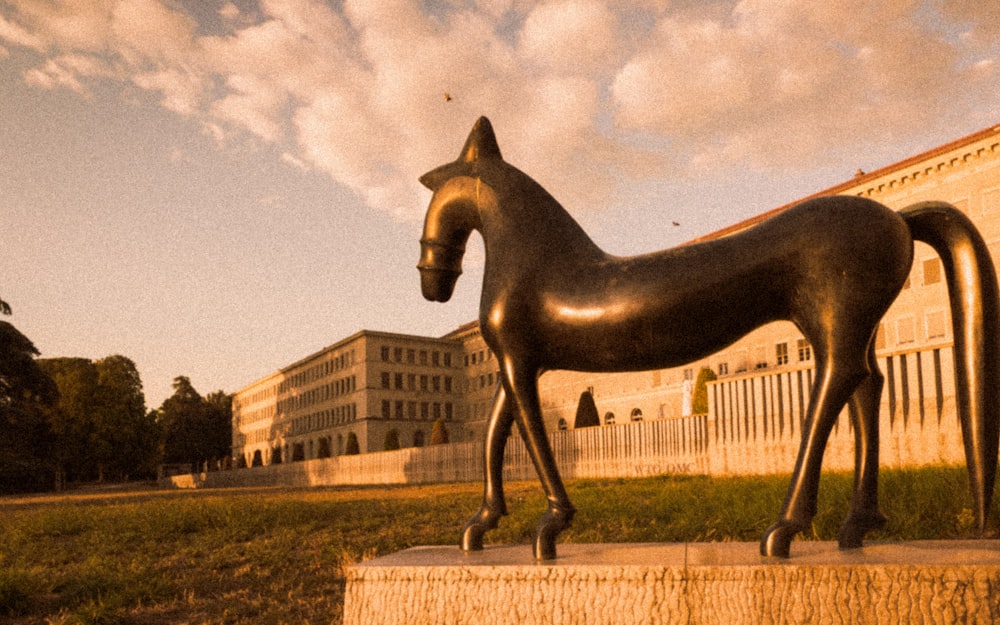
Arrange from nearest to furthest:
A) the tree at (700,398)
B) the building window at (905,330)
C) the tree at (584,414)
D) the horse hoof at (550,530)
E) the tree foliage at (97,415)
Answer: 1. the horse hoof at (550,530)
2. the tree at (584,414)
3. the tree at (700,398)
4. the building window at (905,330)
5. the tree foliage at (97,415)

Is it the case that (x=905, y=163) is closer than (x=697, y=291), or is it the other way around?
(x=697, y=291)

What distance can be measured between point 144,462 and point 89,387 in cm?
1516

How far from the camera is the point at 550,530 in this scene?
3.20m

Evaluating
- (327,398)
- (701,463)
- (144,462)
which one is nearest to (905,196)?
(701,463)

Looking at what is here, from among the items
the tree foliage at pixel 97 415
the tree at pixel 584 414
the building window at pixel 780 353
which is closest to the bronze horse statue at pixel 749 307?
the tree at pixel 584 414

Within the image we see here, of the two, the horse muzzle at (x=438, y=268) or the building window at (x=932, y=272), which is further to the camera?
the building window at (x=932, y=272)

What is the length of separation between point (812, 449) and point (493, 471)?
56.6 inches

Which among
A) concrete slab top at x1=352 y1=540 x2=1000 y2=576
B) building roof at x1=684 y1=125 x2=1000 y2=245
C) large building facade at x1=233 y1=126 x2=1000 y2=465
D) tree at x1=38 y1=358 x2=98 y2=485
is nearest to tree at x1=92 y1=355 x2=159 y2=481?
tree at x1=38 y1=358 x2=98 y2=485

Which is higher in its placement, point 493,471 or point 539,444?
point 539,444

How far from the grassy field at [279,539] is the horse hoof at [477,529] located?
1816mm

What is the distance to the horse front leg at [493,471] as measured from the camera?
3.49 metres

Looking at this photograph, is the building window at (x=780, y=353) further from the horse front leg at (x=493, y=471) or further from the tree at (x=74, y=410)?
the tree at (x=74, y=410)

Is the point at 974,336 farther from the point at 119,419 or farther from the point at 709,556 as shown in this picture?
the point at 119,419

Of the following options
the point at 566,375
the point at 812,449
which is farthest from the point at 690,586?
the point at 566,375
